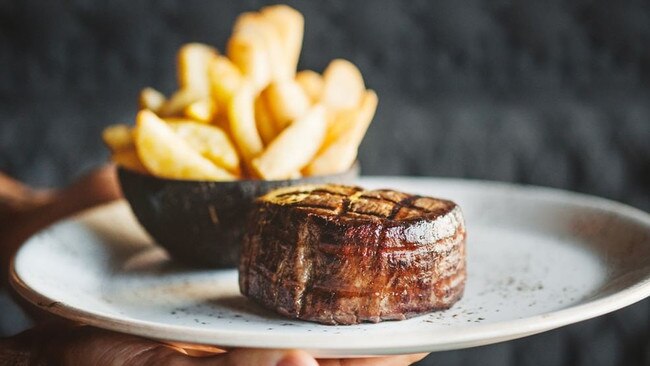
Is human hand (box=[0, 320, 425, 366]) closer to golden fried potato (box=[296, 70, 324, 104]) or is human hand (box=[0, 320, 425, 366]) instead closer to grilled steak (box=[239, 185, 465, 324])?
grilled steak (box=[239, 185, 465, 324])

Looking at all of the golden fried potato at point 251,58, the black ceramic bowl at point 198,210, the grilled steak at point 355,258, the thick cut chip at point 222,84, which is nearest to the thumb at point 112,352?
the grilled steak at point 355,258

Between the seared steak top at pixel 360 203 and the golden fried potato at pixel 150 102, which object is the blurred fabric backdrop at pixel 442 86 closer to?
the golden fried potato at pixel 150 102

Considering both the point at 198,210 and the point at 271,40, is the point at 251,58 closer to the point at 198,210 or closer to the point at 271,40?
the point at 271,40

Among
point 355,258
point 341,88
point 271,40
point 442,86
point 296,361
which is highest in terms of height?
point 442,86

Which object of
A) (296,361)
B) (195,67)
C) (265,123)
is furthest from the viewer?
(195,67)

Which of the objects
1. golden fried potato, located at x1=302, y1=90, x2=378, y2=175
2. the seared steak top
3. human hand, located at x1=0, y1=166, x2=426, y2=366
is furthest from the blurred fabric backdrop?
human hand, located at x1=0, y1=166, x2=426, y2=366

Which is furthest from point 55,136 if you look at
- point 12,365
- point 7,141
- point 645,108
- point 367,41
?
point 645,108

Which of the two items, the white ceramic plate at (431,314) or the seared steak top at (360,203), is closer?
the white ceramic plate at (431,314)

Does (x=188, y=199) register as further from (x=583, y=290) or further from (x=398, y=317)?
(x=583, y=290)

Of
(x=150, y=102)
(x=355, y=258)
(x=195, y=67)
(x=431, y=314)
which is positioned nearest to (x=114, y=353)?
(x=355, y=258)
